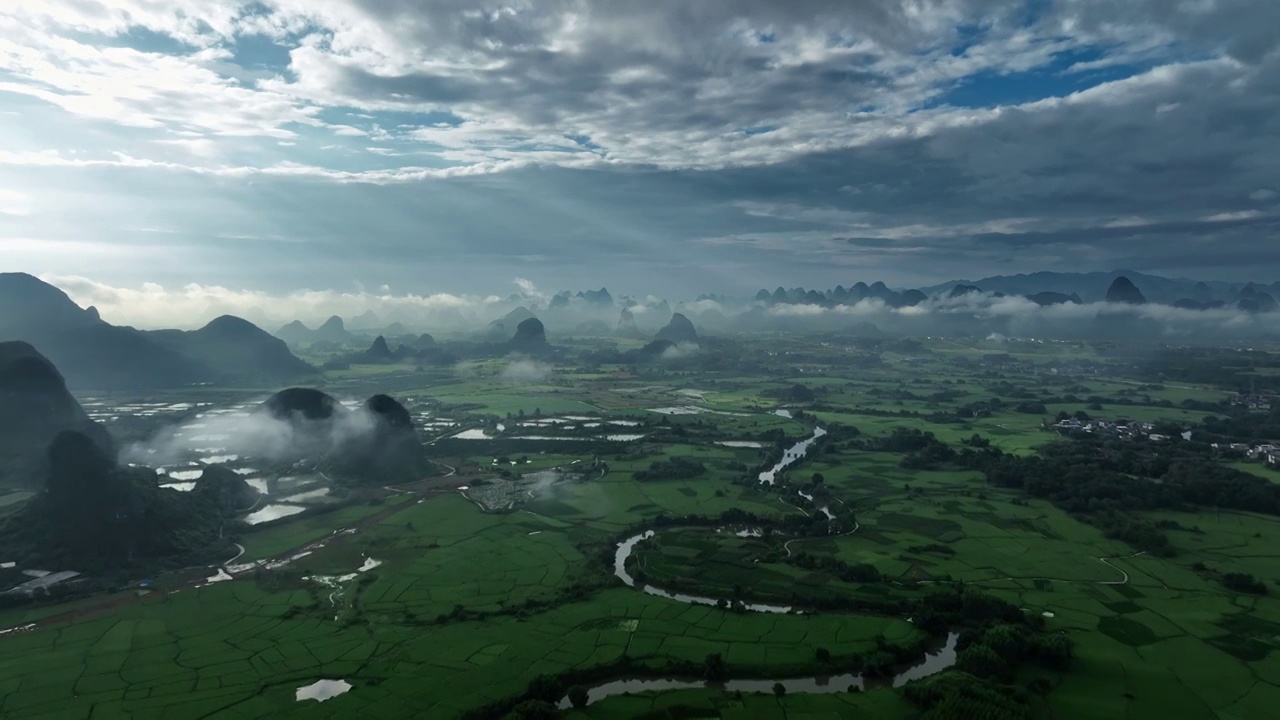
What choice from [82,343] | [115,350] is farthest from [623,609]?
[82,343]

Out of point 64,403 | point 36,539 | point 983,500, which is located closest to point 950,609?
point 983,500

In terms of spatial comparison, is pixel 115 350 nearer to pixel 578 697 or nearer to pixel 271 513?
pixel 271 513

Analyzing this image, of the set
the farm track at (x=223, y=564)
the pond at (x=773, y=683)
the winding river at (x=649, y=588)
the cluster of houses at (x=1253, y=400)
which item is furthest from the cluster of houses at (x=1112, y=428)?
the farm track at (x=223, y=564)

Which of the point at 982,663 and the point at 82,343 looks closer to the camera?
the point at 982,663

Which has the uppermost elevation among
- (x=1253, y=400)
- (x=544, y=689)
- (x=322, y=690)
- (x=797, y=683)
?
(x=322, y=690)

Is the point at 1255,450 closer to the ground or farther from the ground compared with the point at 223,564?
closer to the ground

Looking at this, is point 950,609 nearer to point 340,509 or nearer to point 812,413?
point 340,509

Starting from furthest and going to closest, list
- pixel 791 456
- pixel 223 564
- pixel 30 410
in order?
pixel 791 456
pixel 30 410
pixel 223 564
